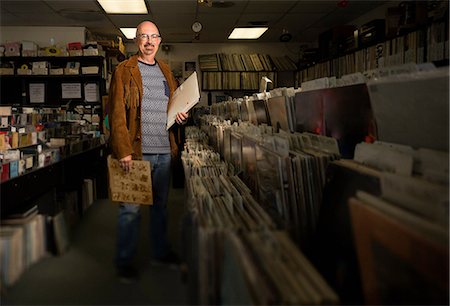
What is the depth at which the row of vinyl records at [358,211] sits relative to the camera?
0.42 metres

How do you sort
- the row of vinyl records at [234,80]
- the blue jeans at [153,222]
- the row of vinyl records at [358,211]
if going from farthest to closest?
the row of vinyl records at [234,80], the blue jeans at [153,222], the row of vinyl records at [358,211]

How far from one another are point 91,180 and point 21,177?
0.21m

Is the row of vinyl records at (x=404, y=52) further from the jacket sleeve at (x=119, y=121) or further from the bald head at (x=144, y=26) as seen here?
the jacket sleeve at (x=119, y=121)

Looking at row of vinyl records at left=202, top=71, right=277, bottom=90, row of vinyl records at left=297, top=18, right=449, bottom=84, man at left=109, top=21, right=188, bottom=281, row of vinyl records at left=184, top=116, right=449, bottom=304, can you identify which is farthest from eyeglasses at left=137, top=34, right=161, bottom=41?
row of vinyl records at left=202, top=71, right=277, bottom=90

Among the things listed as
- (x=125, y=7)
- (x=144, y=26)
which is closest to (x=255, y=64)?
(x=125, y=7)

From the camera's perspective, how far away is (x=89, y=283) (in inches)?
20.3

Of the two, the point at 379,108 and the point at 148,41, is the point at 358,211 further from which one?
the point at 148,41

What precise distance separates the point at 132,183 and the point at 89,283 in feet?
0.57

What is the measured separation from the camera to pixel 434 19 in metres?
2.84

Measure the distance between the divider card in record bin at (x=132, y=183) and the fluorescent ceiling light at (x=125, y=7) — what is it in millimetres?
544

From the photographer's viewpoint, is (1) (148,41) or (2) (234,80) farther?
(2) (234,80)

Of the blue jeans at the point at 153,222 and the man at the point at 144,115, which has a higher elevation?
the man at the point at 144,115

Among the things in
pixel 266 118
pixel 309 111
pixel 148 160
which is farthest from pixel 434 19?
pixel 148 160

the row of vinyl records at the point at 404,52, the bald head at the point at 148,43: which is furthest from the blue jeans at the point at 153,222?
the row of vinyl records at the point at 404,52
